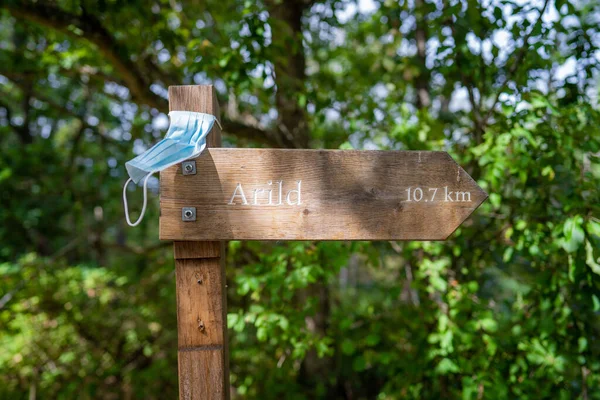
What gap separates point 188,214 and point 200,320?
33 cm

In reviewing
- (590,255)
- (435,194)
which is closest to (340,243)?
(435,194)

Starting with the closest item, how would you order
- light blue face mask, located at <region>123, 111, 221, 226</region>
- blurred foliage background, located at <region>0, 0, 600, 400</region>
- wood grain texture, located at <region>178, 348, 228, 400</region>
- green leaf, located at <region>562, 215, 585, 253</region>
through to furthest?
1. light blue face mask, located at <region>123, 111, 221, 226</region>
2. wood grain texture, located at <region>178, 348, 228, 400</region>
3. green leaf, located at <region>562, 215, 585, 253</region>
4. blurred foliage background, located at <region>0, 0, 600, 400</region>

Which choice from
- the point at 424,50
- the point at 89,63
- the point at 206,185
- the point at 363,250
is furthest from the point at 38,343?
the point at 424,50

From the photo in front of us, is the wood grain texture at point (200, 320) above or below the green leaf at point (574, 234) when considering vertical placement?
below

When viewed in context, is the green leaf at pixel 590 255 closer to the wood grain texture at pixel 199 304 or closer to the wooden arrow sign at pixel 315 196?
the wooden arrow sign at pixel 315 196

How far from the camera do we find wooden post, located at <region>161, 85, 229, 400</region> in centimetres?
128

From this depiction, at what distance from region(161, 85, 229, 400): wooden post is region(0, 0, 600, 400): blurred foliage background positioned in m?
0.73

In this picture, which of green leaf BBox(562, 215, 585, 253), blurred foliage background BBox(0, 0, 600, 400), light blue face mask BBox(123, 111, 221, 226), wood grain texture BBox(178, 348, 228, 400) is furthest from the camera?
blurred foliage background BBox(0, 0, 600, 400)

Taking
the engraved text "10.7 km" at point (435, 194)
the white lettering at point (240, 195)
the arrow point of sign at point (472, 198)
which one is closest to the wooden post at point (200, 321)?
the white lettering at point (240, 195)

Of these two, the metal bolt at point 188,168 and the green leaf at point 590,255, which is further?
the green leaf at point 590,255

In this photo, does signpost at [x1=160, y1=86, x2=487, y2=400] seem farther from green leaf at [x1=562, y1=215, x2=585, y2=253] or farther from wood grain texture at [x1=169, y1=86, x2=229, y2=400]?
green leaf at [x1=562, y1=215, x2=585, y2=253]

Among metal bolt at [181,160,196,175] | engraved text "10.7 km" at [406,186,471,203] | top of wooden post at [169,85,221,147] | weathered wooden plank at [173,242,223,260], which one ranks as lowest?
weathered wooden plank at [173,242,223,260]

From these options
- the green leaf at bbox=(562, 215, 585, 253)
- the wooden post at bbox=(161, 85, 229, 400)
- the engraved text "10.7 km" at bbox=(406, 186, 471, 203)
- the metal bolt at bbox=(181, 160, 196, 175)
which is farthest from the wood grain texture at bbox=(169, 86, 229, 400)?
A: the green leaf at bbox=(562, 215, 585, 253)

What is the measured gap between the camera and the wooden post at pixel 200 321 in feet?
4.21
